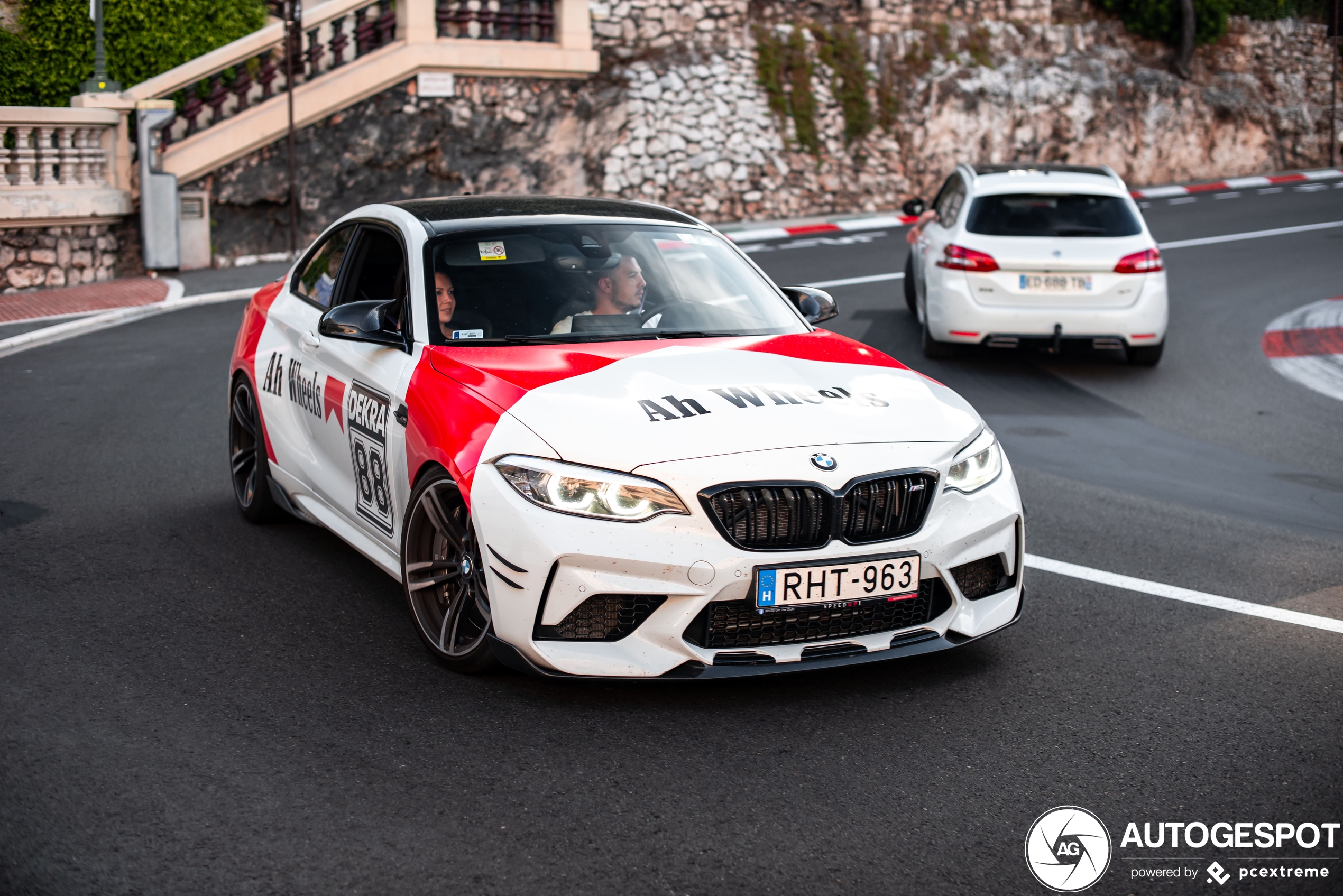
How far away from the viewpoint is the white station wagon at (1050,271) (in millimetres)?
11453

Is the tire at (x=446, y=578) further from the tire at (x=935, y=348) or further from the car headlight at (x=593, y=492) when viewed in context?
the tire at (x=935, y=348)

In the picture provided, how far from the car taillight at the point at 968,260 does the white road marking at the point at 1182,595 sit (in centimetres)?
542

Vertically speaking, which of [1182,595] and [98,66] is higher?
[98,66]

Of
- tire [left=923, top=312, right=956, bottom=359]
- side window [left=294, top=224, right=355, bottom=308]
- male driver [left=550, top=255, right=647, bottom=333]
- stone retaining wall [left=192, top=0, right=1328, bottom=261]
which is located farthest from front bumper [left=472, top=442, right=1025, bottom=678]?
stone retaining wall [left=192, top=0, right=1328, bottom=261]

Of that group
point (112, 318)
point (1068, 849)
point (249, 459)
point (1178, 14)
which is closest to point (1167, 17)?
point (1178, 14)

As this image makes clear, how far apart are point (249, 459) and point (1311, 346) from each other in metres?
10.2

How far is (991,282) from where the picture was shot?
11.6 meters

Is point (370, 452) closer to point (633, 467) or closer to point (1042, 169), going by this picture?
point (633, 467)

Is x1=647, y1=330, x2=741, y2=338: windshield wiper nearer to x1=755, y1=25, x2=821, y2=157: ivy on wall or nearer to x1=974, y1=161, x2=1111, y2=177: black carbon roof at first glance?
x1=974, y1=161, x2=1111, y2=177: black carbon roof

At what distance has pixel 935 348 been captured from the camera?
40.4ft

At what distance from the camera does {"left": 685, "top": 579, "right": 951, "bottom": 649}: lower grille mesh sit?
4453 millimetres

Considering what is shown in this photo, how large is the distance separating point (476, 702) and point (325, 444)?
1.82m

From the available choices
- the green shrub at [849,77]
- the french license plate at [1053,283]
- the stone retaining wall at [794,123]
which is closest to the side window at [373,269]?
the french license plate at [1053,283]

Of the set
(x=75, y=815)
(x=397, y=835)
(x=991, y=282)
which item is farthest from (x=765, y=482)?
(x=991, y=282)
